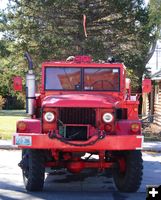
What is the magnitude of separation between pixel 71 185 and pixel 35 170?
119 cm

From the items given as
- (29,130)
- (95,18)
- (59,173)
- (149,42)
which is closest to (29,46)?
(95,18)

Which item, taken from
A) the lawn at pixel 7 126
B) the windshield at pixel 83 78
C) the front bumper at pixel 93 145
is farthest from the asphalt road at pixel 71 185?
the lawn at pixel 7 126

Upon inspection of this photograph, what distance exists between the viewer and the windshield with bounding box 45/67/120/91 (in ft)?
29.3

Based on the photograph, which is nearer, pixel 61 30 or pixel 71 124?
pixel 71 124

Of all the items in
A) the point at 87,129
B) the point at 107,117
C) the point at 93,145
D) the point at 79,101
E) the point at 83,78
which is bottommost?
the point at 93,145

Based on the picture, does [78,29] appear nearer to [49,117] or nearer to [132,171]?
[49,117]

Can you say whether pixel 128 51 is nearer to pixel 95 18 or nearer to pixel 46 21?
pixel 95 18

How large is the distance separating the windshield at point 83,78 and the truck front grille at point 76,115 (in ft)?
3.75

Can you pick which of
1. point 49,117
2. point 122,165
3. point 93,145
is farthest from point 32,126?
point 122,165

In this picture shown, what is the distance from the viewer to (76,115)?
7.84 m

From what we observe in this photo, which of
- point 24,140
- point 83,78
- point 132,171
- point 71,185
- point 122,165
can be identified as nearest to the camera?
point 24,140

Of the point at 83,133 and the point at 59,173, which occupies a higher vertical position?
the point at 83,133

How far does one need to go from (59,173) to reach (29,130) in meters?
2.36

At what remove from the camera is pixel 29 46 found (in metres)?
17.5
